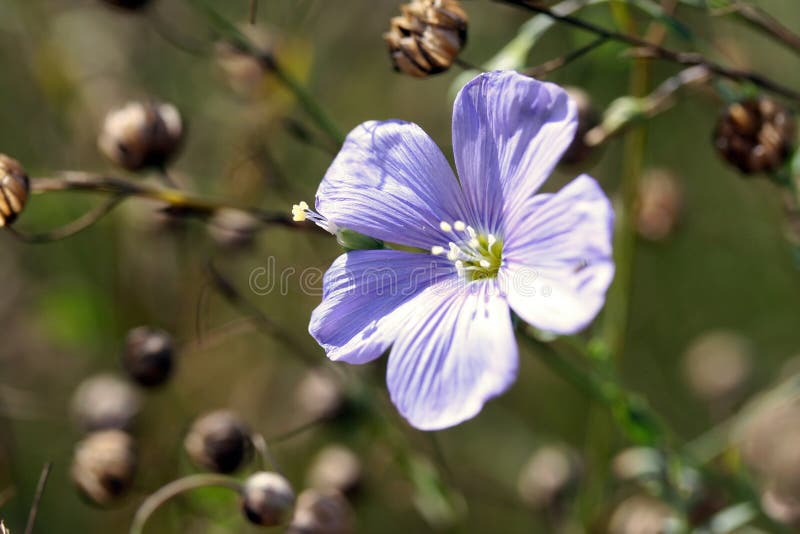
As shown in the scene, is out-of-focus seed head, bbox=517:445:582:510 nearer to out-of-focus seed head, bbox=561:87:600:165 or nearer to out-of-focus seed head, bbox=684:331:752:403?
out-of-focus seed head, bbox=684:331:752:403

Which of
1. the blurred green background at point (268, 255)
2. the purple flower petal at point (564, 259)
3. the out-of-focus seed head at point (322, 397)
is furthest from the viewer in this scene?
the blurred green background at point (268, 255)

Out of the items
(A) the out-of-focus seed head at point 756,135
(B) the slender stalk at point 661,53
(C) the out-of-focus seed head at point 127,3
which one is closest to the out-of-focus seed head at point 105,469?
(C) the out-of-focus seed head at point 127,3

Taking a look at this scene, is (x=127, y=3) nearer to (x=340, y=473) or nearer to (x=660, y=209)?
(x=340, y=473)

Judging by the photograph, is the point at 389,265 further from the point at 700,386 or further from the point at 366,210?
the point at 700,386

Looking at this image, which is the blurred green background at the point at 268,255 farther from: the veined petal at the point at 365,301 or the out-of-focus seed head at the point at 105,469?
the veined petal at the point at 365,301

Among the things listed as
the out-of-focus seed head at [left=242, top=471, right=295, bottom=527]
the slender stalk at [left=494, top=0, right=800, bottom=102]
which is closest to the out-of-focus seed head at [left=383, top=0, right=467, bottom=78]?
the slender stalk at [left=494, top=0, right=800, bottom=102]
